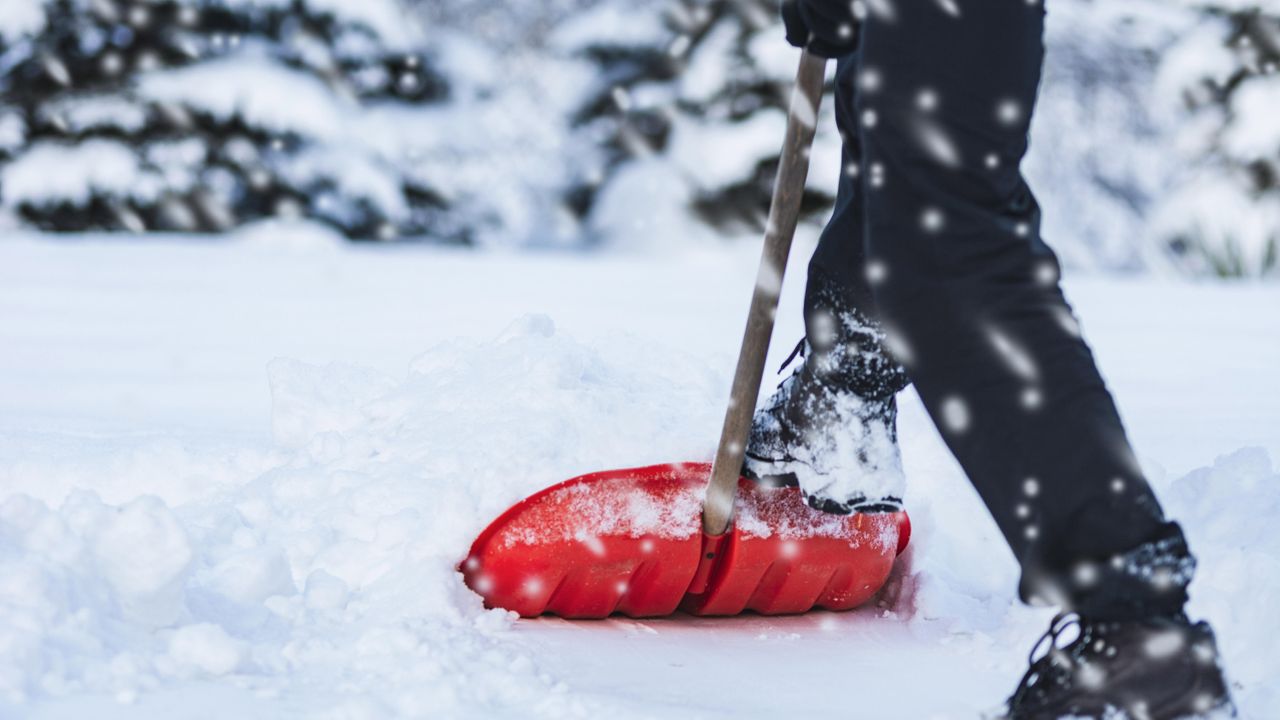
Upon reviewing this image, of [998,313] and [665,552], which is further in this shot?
[665,552]

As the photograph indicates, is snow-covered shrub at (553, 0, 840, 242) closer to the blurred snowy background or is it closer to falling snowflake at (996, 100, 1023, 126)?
the blurred snowy background

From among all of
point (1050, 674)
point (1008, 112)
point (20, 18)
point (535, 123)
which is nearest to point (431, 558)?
point (1050, 674)

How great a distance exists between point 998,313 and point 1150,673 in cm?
30

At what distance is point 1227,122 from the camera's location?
10102 mm

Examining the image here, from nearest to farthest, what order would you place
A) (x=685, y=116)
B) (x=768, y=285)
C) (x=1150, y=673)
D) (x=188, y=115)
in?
(x=1150, y=673)
(x=768, y=285)
(x=188, y=115)
(x=685, y=116)

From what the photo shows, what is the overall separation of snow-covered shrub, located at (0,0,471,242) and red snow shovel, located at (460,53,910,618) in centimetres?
836

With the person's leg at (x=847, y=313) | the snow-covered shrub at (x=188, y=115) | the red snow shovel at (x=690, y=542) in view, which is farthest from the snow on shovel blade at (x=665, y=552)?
the snow-covered shrub at (x=188, y=115)

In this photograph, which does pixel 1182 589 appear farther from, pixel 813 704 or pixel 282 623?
pixel 282 623

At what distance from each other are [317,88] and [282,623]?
886 centimetres

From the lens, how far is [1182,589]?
937 mm

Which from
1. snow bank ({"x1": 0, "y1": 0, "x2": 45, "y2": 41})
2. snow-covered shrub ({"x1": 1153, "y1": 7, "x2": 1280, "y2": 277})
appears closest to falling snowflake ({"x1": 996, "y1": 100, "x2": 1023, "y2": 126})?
snow-covered shrub ({"x1": 1153, "y1": 7, "x2": 1280, "y2": 277})

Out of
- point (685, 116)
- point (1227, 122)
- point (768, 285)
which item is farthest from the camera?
point (685, 116)

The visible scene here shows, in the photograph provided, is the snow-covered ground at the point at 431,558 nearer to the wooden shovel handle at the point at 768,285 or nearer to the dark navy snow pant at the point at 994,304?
the wooden shovel handle at the point at 768,285

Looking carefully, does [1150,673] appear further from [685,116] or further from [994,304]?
[685,116]
